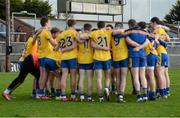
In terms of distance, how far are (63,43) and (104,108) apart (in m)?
2.63

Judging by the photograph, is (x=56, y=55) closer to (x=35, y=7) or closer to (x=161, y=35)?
(x=161, y=35)

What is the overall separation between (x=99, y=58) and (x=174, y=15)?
88204mm

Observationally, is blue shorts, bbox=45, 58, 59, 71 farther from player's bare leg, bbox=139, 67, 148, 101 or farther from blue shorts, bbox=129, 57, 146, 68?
player's bare leg, bbox=139, 67, 148, 101

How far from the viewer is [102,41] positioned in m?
13.9

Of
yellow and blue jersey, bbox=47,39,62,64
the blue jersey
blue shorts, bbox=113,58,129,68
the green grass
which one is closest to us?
the green grass

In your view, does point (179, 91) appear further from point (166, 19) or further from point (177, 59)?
point (166, 19)

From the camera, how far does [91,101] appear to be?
46.5ft

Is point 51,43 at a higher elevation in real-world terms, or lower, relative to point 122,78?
higher

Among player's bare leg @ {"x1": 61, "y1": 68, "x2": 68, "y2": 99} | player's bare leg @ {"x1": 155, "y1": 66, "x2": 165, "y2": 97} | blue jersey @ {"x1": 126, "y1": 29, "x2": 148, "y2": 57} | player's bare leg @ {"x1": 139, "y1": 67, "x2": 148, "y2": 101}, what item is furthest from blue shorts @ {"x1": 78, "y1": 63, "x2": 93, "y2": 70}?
player's bare leg @ {"x1": 155, "y1": 66, "x2": 165, "y2": 97}

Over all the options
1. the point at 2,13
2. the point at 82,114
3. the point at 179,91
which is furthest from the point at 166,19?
the point at 82,114

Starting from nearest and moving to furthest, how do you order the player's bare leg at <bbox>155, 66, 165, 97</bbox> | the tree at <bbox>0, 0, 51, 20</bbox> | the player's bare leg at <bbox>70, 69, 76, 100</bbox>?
the player's bare leg at <bbox>70, 69, 76, 100</bbox> < the player's bare leg at <bbox>155, 66, 165, 97</bbox> < the tree at <bbox>0, 0, 51, 20</bbox>

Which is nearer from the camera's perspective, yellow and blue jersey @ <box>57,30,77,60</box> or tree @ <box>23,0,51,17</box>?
yellow and blue jersey @ <box>57,30,77,60</box>

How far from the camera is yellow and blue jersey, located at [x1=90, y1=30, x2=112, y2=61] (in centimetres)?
1386

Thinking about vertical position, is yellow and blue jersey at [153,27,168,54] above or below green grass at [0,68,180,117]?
above
